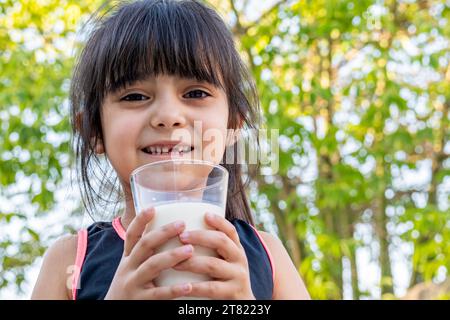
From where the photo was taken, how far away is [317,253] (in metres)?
4.16

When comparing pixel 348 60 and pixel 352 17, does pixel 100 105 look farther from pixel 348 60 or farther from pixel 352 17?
pixel 348 60

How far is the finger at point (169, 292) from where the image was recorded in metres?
0.91

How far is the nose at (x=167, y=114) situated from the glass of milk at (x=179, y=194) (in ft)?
0.54

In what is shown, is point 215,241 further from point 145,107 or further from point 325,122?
point 325,122

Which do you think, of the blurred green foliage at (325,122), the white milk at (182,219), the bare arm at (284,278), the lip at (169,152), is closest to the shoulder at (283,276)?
the bare arm at (284,278)

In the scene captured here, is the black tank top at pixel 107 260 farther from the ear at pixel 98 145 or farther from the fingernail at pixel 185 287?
the fingernail at pixel 185 287

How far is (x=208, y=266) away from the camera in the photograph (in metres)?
0.93

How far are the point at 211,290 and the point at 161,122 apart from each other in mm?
355

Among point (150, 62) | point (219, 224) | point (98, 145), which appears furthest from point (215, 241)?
point (98, 145)

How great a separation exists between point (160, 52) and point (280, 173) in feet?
10.6

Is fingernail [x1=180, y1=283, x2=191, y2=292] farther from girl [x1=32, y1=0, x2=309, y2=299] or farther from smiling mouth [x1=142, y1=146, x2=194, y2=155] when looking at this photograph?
smiling mouth [x1=142, y1=146, x2=194, y2=155]

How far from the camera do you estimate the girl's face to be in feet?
3.92

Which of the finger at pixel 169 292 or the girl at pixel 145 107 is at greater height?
the girl at pixel 145 107

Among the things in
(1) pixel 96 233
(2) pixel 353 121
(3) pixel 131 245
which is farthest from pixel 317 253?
(3) pixel 131 245
